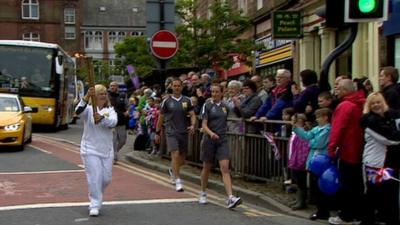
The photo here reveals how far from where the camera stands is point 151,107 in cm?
1684

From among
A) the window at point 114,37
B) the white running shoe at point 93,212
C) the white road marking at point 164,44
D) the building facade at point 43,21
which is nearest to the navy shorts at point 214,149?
the white running shoe at point 93,212

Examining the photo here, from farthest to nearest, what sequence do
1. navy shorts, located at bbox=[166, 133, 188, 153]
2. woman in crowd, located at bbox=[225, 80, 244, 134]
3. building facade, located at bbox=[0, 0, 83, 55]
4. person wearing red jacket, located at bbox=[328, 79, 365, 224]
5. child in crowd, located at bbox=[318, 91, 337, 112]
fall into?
1. building facade, located at bbox=[0, 0, 83, 55]
2. woman in crowd, located at bbox=[225, 80, 244, 134]
3. navy shorts, located at bbox=[166, 133, 188, 153]
4. child in crowd, located at bbox=[318, 91, 337, 112]
5. person wearing red jacket, located at bbox=[328, 79, 365, 224]

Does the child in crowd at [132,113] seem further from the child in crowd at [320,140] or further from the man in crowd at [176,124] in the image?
the child in crowd at [320,140]

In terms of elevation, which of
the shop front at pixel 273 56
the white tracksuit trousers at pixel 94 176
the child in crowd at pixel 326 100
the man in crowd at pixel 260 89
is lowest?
the white tracksuit trousers at pixel 94 176

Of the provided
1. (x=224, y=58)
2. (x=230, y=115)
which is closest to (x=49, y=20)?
(x=224, y=58)

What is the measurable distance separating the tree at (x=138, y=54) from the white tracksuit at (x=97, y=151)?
66.7 ft

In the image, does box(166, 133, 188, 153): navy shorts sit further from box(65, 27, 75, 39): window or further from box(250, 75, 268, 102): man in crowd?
box(65, 27, 75, 39): window

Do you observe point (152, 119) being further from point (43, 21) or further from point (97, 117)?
point (43, 21)

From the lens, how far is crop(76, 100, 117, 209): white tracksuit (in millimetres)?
8828

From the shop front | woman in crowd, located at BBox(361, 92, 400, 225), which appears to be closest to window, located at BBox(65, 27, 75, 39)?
the shop front

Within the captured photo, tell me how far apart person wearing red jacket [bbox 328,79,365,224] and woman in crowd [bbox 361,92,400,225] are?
0.19 metres

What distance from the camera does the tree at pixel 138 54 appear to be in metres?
31.5

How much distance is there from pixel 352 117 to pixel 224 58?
47.4ft

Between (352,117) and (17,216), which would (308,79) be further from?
(17,216)
